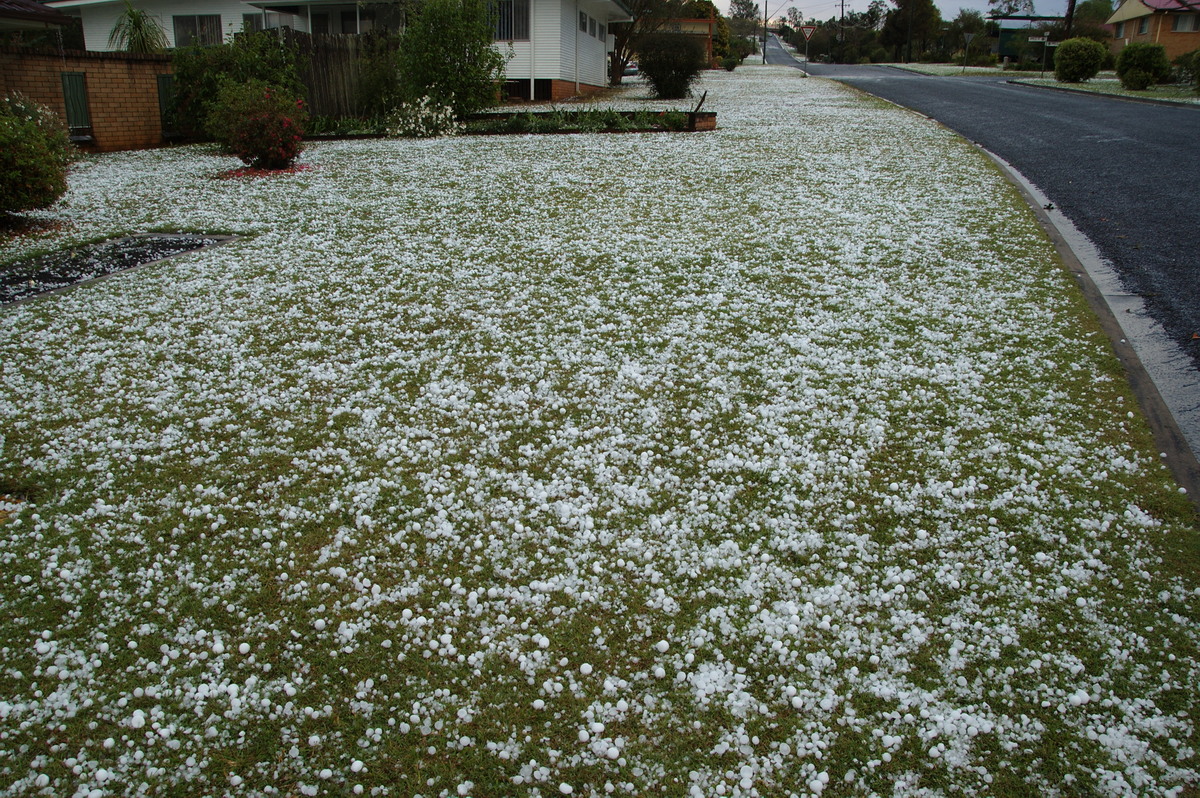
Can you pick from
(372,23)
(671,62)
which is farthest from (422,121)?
(671,62)

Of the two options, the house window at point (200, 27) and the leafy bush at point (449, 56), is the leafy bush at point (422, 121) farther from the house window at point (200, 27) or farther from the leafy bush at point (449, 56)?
the house window at point (200, 27)

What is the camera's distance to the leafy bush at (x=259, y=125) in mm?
9734

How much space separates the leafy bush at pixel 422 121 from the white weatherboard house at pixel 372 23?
6456 mm

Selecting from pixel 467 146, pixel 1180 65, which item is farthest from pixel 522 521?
pixel 1180 65

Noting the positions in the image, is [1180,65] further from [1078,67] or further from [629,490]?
[629,490]

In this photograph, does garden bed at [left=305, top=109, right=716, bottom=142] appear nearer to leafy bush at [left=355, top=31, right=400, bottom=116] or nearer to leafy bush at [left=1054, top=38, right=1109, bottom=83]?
leafy bush at [left=355, top=31, right=400, bottom=116]

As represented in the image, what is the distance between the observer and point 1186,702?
199 centimetres

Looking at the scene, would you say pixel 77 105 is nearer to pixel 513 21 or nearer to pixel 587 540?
pixel 513 21

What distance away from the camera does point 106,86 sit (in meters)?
12.4

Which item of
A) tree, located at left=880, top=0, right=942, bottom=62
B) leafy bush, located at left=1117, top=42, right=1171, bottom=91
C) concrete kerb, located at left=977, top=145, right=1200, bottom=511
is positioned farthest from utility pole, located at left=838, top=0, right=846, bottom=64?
concrete kerb, located at left=977, top=145, right=1200, bottom=511

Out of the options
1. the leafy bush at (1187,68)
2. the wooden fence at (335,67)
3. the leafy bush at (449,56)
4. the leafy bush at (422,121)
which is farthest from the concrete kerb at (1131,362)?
the leafy bush at (1187,68)

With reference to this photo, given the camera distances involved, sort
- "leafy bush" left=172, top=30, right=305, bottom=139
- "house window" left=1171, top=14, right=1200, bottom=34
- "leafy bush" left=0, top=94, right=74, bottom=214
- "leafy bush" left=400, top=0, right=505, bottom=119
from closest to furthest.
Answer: "leafy bush" left=0, top=94, right=74, bottom=214, "leafy bush" left=172, top=30, right=305, bottom=139, "leafy bush" left=400, top=0, right=505, bottom=119, "house window" left=1171, top=14, right=1200, bottom=34

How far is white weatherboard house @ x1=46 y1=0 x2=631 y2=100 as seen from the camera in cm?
2102

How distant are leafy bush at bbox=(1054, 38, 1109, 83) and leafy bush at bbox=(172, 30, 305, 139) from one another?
24969 mm
